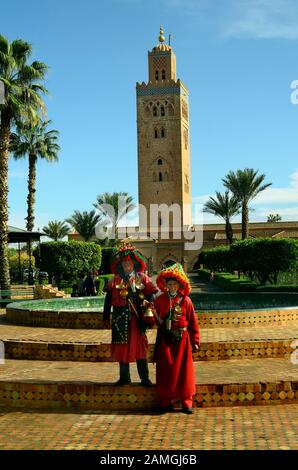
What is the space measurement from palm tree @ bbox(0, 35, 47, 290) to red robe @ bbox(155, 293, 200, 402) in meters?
17.1

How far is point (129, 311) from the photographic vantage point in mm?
6562

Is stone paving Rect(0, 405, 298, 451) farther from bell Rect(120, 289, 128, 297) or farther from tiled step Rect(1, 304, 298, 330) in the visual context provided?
tiled step Rect(1, 304, 298, 330)

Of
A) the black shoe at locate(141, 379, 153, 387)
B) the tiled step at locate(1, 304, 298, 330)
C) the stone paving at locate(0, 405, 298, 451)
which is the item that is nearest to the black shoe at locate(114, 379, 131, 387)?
the black shoe at locate(141, 379, 153, 387)

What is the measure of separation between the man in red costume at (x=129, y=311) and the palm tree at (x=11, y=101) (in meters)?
16.5

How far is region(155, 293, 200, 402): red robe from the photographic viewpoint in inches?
240

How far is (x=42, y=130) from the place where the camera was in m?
37.1

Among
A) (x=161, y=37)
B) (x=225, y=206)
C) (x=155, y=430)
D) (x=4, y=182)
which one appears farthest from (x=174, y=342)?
(x=161, y=37)

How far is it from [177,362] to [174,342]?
212 millimetres

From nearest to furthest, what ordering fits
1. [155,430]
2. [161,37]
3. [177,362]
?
1. [155,430]
2. [177,362]
3. [161,37]

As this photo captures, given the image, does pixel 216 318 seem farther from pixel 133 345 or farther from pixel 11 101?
pixel 11 101

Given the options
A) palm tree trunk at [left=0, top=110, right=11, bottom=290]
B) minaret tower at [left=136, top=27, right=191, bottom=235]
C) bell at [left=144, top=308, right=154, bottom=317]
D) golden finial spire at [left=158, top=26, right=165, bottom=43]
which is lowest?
bell at [left=144, top=308, right=154, bottom=317]

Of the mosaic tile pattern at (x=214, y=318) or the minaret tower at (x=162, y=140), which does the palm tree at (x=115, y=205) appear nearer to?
the minaret tower at (x=162, y=140)

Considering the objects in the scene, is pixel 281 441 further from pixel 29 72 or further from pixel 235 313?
pixel 29 72

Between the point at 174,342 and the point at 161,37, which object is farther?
the point at 161,37
